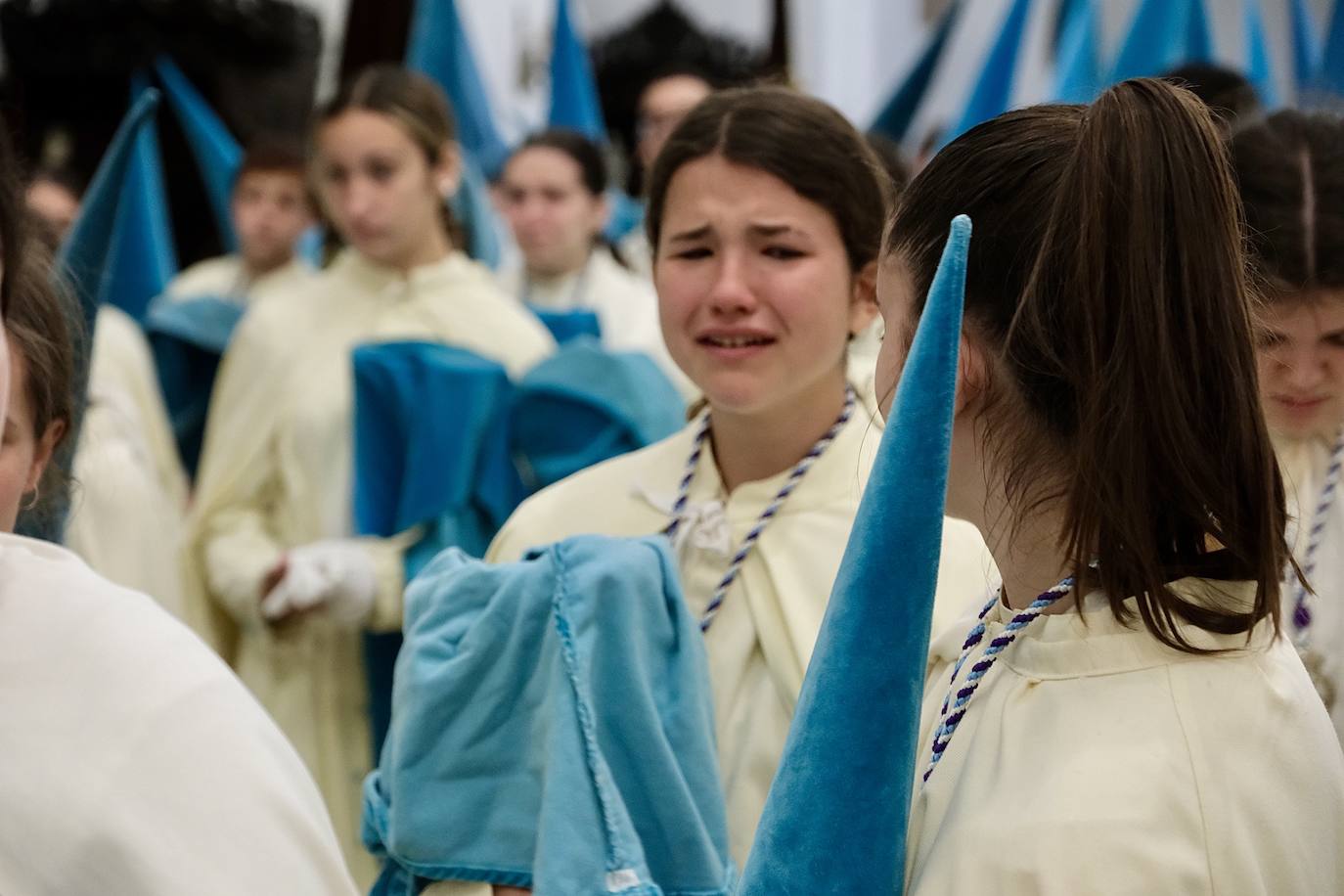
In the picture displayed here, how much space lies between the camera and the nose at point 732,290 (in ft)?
Answer: 8.30

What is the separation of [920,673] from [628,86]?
1074 centimetres

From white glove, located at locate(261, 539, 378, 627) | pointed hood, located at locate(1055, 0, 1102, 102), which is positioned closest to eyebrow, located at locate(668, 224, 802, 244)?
white glove, located at locate(261, 539, 378, 627)

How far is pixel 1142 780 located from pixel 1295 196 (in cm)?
125

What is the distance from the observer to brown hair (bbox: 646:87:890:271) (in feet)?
8.54

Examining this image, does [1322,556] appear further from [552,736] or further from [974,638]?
[552,736]

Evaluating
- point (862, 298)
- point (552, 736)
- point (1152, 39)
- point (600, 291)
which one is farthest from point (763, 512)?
point (600, 291)

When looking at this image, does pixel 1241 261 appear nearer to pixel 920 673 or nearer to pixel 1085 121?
pixel 1085 121

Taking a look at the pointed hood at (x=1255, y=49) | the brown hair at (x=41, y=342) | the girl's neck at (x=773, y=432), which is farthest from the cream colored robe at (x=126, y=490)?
the pointed hood at (x=1255, y=49)

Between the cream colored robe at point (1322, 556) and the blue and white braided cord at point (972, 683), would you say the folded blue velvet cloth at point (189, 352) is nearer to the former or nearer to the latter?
the cream colored robe at point (1322, 556)

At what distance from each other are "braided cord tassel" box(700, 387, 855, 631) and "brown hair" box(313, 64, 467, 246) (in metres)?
2.12

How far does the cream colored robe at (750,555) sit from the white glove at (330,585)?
110cm

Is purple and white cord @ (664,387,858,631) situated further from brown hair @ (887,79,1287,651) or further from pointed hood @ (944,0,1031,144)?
pointed hood @ (944,0,1031,144)

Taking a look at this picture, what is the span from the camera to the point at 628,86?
11930 millimetres

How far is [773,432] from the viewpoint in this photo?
2629 mm
